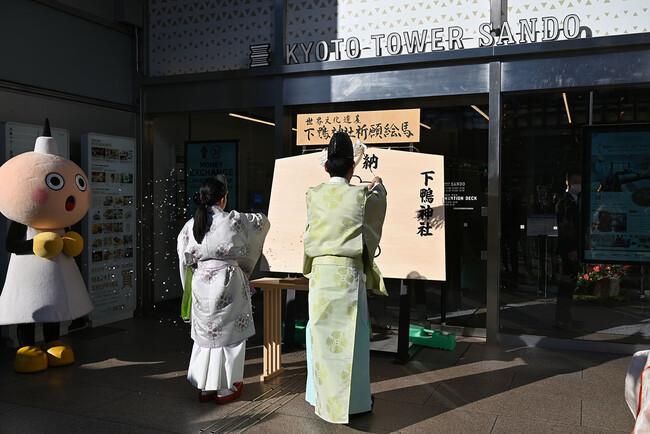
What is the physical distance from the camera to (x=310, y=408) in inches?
166

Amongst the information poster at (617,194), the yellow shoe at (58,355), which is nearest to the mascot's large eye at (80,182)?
the yellow shoe at (58,355)

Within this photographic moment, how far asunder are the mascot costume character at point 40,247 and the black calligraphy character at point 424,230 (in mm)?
2923

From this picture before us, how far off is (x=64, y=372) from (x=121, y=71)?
377 centimetres

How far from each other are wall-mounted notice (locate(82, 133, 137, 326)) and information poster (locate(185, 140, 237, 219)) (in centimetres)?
69

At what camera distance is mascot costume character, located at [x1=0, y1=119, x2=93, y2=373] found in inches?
191

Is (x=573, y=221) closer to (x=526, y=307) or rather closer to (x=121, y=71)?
(x=526, y=307)

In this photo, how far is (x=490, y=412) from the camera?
13.4ft

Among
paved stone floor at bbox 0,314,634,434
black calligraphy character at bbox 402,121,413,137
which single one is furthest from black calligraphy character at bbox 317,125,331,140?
paved stone floor at bbox 0,314,634,434

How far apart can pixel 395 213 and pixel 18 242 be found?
A: 3.16 m

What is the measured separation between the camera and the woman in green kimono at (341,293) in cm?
383

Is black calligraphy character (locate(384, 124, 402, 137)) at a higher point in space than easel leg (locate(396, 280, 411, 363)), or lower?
higher

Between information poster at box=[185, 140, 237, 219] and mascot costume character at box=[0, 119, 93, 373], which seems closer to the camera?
mascot costume character at box=[0, 119, 93, 373]

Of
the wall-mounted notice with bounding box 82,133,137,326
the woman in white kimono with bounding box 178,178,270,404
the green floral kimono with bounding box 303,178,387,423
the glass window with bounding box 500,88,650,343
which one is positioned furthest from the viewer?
the wall-mounted notice with bounding box 82,133,137,326

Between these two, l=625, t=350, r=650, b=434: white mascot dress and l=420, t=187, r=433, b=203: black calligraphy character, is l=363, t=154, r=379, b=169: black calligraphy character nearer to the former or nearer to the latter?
l=420, t=187, r=433, b=203: black calligraphy character
